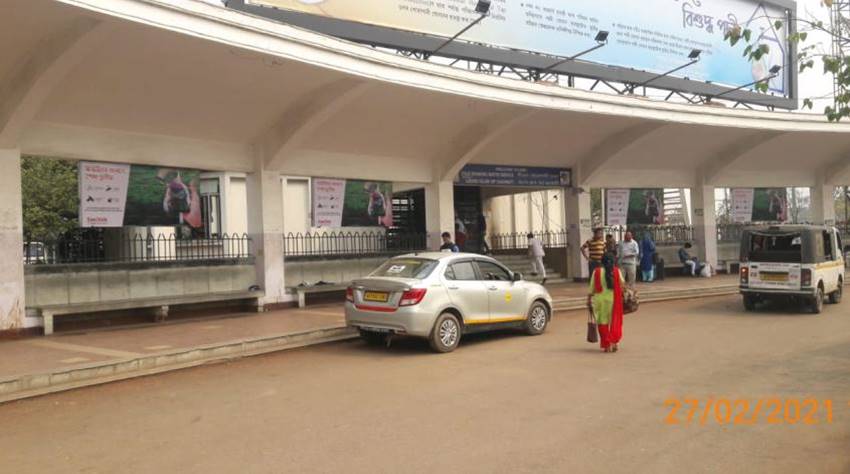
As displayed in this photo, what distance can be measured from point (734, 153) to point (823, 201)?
20.7 feet

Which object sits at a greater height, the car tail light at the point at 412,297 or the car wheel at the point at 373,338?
the car tail light at the point at 412,297

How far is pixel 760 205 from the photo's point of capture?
26.3m

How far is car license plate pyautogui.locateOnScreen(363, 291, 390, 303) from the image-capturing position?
34.0ft

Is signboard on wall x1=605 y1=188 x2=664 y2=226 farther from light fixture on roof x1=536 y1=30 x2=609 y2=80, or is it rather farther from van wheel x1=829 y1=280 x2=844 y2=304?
van wheel x1=829 y1=280 x2=844 y2=304

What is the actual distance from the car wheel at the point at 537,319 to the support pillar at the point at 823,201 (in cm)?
2018

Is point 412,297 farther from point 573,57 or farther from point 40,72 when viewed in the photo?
point 573,57

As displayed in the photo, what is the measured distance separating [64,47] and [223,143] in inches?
180

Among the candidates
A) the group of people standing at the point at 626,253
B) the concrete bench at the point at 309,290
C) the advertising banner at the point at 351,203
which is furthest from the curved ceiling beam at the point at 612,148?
the concrete bench at the point at 309,290

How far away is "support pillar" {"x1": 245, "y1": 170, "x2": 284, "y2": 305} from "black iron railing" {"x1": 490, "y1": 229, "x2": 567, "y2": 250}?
914 cm

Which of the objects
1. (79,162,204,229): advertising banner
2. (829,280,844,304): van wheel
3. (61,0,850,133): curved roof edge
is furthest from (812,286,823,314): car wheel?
(79,162,204,229): advertising banner

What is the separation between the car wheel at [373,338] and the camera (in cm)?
1123

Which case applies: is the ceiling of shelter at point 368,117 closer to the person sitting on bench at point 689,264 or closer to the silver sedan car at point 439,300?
the person sitting on bench at point 689,264

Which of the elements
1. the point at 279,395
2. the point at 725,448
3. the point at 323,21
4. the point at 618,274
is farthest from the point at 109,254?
the point at 725,448

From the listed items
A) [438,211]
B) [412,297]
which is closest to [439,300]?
[412,297]
